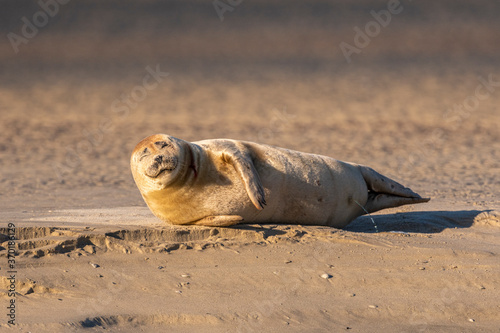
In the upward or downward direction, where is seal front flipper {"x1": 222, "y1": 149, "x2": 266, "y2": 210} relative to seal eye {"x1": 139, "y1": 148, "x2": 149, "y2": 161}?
downward

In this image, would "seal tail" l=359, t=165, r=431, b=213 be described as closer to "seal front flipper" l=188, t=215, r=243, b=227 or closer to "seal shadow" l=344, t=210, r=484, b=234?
"seal shadow" l=344, t=210, r=484, b=234

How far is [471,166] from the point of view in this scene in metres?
11.6

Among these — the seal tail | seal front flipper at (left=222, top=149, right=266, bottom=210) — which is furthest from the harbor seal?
the seal tail

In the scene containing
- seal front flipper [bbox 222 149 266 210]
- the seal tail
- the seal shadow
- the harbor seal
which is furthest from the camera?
the seal tail

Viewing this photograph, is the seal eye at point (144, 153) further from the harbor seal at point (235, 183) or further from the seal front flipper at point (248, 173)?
the seal front flipper at point (248, 173)

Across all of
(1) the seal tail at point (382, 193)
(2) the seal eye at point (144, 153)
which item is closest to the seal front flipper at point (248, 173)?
(2) the seal eye at point (144, 153)

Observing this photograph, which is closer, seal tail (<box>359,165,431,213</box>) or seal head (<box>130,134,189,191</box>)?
seal head (<box>130,134,189,191</box>)

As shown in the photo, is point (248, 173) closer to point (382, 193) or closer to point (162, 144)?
point (162, 144)

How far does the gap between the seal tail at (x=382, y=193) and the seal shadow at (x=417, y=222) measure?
0.16 metres

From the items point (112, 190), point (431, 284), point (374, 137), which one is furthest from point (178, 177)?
point (374, 137)

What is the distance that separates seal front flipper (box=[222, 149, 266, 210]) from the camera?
201 inches

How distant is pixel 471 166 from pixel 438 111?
6.08m

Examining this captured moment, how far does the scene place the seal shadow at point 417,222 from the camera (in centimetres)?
629

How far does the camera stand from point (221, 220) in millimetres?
5305
